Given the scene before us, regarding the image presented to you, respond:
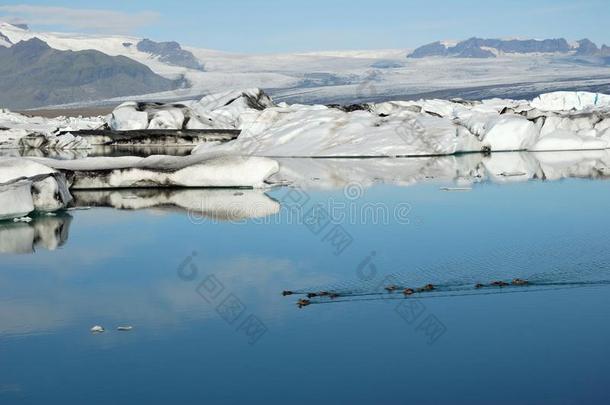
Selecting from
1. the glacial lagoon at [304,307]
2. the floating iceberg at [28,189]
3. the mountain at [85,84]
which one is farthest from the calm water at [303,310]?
the mountain at [85,84]

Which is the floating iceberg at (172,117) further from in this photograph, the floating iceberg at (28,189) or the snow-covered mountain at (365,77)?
the snow-covered mountain at (365,77)

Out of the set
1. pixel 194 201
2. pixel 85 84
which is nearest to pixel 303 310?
pixel 194 201

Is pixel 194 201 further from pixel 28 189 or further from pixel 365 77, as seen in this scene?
pixel 365 77

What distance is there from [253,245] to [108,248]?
4.38 ft

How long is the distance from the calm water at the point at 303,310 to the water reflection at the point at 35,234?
3 cm

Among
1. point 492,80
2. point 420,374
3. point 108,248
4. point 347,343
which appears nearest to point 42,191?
point 108,248

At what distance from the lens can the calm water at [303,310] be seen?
4598mm

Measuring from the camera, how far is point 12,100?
18125 centimetres

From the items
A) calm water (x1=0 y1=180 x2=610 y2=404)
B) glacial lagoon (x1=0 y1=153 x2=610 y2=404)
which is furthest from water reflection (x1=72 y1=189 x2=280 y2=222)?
calm water (x1=0 y1=180 x2=610 y2=404)

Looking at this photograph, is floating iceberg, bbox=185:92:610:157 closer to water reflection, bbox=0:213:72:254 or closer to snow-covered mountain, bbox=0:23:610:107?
water reflection, bbox=0:213:72:254

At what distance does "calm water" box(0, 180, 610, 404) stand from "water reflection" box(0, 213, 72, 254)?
0.03 metres

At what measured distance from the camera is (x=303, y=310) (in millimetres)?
5961

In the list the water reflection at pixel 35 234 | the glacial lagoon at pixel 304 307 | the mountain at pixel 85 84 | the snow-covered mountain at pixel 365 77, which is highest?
the glacial lagoon at pixel 304 307

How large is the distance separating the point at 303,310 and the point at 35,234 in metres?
4.07
